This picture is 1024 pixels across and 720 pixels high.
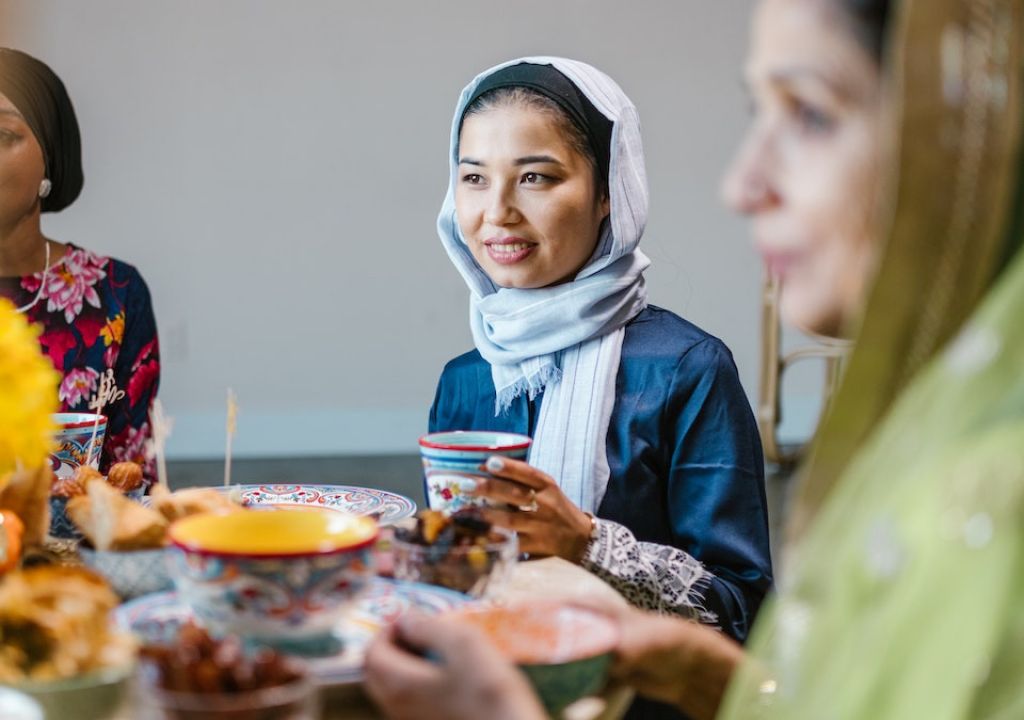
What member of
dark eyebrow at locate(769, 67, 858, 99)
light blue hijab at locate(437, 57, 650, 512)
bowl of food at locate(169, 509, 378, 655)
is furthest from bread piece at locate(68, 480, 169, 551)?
light blue hijab at locate(437, 57, 650, 512)

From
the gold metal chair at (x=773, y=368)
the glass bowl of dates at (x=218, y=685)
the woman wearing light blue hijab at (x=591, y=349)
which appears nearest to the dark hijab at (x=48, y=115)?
the woman wearing light blue hijab at (x=591, y=349)

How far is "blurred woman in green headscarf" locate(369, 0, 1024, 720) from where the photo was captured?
0.56 metres

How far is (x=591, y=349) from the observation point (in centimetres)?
176

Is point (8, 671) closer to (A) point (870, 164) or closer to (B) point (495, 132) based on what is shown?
(A) point (870, 164)

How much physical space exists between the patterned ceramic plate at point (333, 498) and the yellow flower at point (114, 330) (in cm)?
93

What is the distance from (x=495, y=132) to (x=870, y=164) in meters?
1.09

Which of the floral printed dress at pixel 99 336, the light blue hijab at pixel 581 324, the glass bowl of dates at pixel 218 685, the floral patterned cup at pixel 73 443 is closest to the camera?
the glass bowl of dates at pixel 218 685

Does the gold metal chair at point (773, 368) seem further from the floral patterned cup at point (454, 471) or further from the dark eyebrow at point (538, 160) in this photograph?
the floral patterned cup at point (454, 471)

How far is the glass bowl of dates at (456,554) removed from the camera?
1024 millimetres

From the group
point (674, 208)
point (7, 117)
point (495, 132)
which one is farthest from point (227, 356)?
point (495, 132)

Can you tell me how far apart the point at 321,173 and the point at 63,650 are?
4.94 metres

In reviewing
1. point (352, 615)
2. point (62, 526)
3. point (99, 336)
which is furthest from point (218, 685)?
point (99, 336)

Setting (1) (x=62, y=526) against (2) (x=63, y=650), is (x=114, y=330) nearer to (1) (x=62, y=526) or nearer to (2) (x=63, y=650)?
(1) (x=62, y=526)

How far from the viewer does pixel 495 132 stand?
1.73 metres
